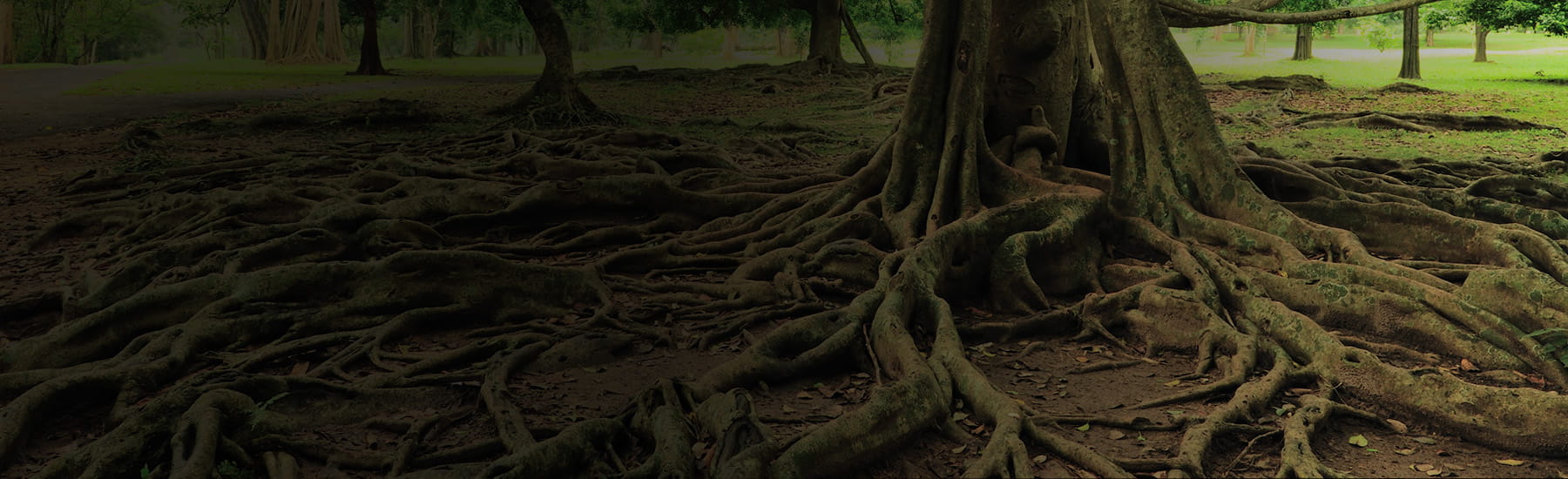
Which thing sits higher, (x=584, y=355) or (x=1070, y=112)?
(x=1070, y=112)

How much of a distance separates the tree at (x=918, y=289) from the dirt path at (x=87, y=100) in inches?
342

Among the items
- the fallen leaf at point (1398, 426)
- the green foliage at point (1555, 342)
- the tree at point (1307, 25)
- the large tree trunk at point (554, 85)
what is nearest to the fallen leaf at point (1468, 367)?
the green foliage at point (1555, 342)

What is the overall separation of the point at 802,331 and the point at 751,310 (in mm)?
819

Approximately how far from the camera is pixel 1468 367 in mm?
4625

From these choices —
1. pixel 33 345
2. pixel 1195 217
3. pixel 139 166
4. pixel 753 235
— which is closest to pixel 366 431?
pixel 33 345

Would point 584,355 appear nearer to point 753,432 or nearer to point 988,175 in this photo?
point 753,432

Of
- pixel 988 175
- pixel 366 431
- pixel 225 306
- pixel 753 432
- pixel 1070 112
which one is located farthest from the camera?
pixel 1070 112

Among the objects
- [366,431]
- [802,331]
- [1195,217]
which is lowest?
[366,431]

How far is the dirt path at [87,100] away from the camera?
50.3ft

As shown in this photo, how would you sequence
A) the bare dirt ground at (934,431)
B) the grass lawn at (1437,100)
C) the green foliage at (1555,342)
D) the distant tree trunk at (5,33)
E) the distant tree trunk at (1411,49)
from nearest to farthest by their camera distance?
the bare dirt ground at (934,431) → the green foliage at (1555,342) → the grass lawn at (1437,100) → the distant tree trunk at (1411,49) → the distant tree trunk at (5,33)

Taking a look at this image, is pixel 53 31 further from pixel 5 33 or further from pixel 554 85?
pixel 554 85

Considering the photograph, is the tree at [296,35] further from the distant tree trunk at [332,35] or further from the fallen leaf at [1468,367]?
the fallen leaf at [1468,367]

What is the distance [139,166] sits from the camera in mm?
10797

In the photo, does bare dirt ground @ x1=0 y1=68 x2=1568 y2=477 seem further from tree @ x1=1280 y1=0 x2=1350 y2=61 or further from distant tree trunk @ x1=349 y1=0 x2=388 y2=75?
distant tree trunk @ x1=349 y1=0 x2=388 y2=75
